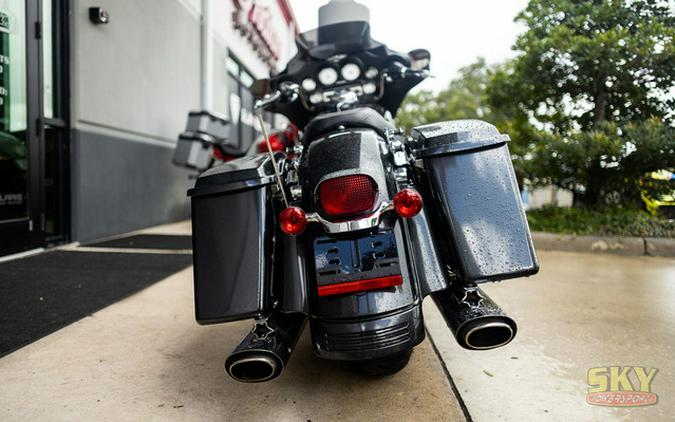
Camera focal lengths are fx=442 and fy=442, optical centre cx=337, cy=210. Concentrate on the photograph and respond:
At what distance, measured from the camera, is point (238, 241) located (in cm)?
148

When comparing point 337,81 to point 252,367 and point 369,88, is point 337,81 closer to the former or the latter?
point 369,88

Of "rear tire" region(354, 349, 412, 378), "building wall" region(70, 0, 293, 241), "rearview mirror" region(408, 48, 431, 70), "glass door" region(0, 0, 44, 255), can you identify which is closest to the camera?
"rear tire" region(354, 349, 412, 378)

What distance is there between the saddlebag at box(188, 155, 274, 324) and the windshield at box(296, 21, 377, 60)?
1642 millimetres

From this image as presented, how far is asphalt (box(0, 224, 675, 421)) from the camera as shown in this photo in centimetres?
151

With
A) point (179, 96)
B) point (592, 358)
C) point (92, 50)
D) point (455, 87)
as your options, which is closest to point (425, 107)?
point (455, 87)

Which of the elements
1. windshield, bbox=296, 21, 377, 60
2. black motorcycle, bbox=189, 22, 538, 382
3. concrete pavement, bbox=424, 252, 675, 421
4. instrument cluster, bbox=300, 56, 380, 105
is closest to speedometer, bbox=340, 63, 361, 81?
instrument cluster, bbox=300, 56, 380, 105

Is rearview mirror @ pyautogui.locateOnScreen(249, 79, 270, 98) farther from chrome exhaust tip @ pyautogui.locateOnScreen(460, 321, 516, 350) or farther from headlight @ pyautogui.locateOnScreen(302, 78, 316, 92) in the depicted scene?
chrome exhaust tip @ pyautogui.locateOnScreen(460, 321, 516, 350)

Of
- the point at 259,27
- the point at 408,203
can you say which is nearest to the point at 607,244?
the point at 408,203

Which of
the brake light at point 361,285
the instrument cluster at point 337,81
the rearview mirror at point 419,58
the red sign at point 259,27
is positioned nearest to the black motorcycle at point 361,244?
the brake light at point 361,285

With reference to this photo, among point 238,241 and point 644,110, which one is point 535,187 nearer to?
point 644,110

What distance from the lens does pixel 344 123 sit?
5.66ft

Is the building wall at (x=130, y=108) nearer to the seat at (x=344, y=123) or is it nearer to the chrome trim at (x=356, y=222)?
the seat at (x=344, y=123)

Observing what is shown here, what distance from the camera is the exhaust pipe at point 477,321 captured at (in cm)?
137

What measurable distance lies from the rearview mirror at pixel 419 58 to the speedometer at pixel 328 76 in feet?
2.08
